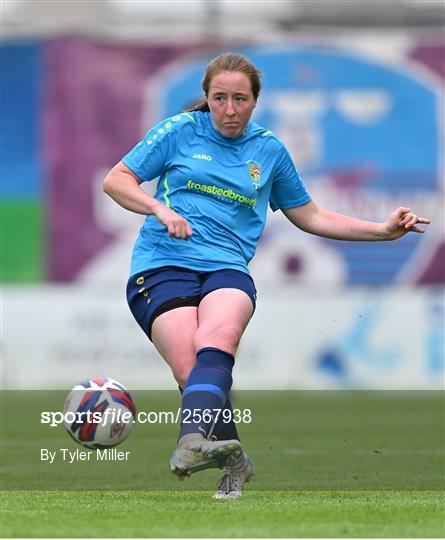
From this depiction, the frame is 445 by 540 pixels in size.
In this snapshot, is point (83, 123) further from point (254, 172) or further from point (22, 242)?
point (254, 172)

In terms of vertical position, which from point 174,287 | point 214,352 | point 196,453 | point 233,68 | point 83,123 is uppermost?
point 233,68

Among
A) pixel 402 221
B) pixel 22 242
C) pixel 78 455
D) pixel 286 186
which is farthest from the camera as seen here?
pixel 22 242

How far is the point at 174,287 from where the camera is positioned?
6.41 metres

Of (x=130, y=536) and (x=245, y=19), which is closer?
(x=130, y=536)

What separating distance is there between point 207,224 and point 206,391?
0.85 m

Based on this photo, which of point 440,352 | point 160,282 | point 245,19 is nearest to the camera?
point 160,282

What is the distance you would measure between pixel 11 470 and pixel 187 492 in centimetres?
196

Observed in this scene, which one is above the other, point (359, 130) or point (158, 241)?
point (158, 241)

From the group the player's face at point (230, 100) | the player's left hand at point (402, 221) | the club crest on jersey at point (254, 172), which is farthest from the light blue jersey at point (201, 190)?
the player's left hand at point (402, 221)

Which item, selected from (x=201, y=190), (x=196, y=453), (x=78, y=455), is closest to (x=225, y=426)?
(x=196, y=453)

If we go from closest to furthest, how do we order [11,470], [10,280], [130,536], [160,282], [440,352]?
[130,536] → [160,282] → [11,470] → [440,352] → [10,280]

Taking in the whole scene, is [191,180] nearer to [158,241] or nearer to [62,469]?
[158,241]

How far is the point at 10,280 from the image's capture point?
76.7 feet

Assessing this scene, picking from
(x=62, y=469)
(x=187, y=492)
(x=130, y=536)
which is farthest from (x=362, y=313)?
(x=130, y=536)
